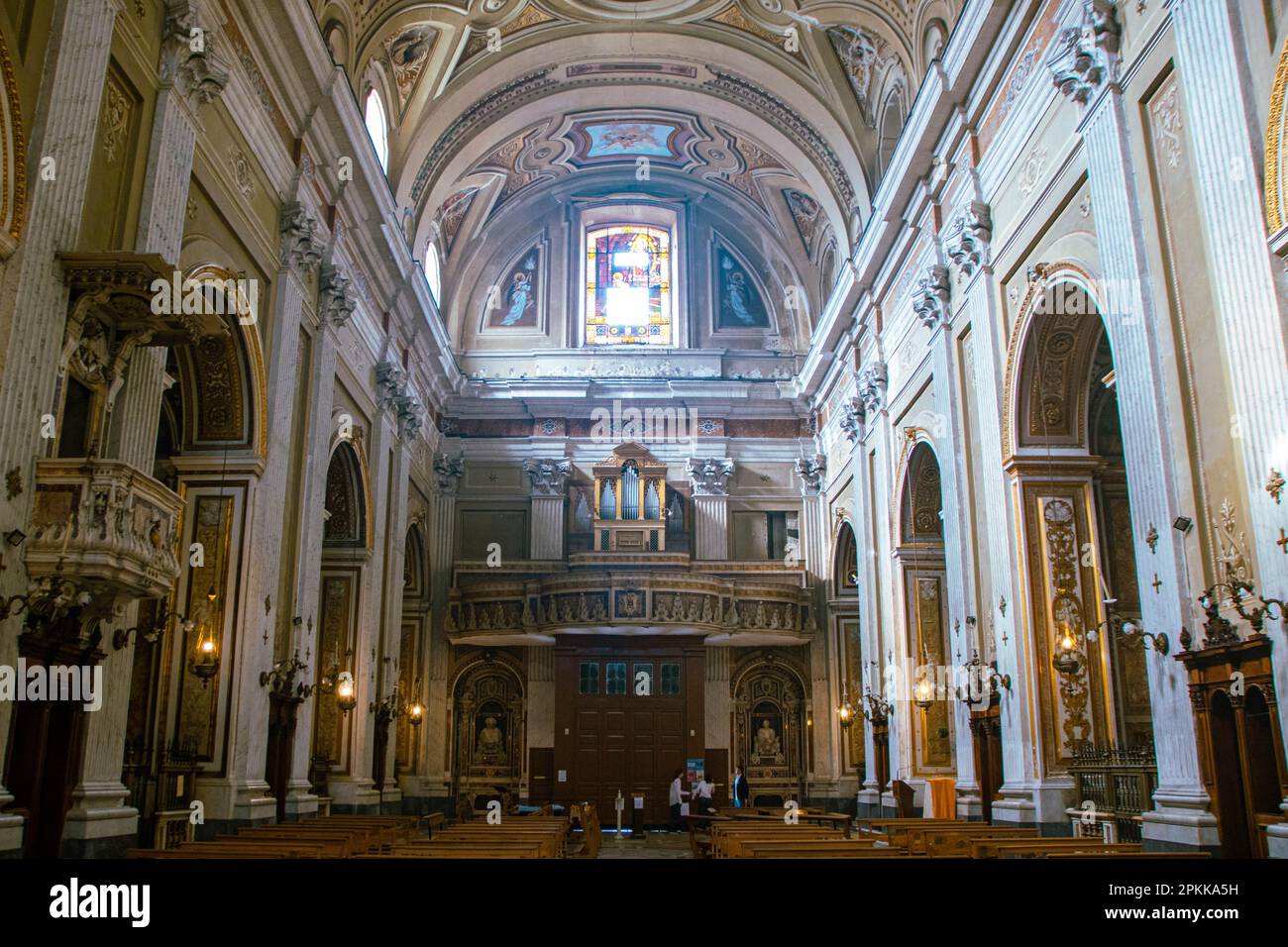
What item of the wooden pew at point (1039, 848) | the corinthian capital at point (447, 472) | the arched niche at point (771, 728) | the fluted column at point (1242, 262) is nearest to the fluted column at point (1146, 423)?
the fluted column at point (1242, 262)

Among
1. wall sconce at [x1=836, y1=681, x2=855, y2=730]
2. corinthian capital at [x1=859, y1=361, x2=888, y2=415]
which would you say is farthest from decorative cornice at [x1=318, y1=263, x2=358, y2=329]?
wall sconce at [x1=836, y1=681, x2=855, y2=730]

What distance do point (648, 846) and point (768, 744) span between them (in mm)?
5789

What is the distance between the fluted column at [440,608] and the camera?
72.4 ft

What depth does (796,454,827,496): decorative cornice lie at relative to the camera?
2341cm

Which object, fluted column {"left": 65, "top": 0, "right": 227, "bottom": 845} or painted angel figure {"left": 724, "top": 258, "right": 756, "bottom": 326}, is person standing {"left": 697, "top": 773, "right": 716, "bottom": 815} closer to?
painted angel figure {"left": 724, "top": 258, "right": 756, "bottom": 326}

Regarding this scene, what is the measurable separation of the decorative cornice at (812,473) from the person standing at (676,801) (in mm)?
6462

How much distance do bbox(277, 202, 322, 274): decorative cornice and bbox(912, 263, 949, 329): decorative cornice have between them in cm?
784

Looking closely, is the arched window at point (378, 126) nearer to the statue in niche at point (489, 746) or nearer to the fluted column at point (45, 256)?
the fluted column at point (45, 256)

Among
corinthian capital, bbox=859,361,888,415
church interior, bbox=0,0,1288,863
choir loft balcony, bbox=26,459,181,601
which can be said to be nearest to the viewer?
choir loft balcony, bbox=26,459,181,601

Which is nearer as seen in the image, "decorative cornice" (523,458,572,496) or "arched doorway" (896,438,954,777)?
"arched doorway" (896,438,954,777)

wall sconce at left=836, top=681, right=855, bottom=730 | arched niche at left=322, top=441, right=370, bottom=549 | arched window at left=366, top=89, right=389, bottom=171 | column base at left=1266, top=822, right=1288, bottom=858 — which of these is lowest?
column base at left=1266, top=822, right=1288, bottom=858

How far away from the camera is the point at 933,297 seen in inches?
572

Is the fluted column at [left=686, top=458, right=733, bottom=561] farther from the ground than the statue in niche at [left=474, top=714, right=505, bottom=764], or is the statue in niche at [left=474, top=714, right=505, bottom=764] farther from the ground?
the fluted column at [left=686, top=458, right=733, bottom=561]

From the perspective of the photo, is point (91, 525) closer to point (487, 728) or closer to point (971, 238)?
point (971, 238)
